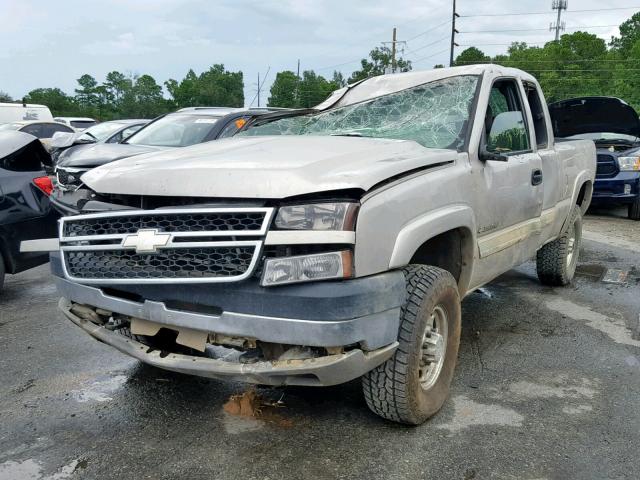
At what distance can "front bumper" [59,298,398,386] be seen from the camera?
2689 millimetres

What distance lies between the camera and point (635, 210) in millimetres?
10875

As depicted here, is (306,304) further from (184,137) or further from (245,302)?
(184,137)

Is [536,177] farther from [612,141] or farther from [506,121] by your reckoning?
[612,141]

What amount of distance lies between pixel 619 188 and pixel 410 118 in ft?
26.4

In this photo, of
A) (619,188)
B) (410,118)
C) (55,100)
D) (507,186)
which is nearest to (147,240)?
(410,118)

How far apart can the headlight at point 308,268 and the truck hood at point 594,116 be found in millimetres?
8209

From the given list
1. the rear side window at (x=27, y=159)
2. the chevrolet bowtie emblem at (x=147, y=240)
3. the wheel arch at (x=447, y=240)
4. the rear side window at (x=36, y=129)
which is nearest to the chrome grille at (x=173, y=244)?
the chevrolet bowtie emblem at (x=147, y=240)

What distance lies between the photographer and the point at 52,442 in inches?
124

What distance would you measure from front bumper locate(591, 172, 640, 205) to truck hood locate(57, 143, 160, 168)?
787 cm

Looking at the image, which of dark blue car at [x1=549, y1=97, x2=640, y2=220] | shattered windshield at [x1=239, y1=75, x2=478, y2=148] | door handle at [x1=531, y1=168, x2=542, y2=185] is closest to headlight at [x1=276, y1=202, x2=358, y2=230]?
shattered windshield at [x1=239, y1=75, x2=478, y2=148]

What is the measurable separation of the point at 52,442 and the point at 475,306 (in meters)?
3.86

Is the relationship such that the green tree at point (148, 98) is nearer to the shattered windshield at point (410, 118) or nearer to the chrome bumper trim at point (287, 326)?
the shattered windshield at point (410, 118)

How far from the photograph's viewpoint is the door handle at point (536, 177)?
459 cm

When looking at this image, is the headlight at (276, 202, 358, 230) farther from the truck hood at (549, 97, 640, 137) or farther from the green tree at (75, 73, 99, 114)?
the green tree at (75, 73, 99, 114)
